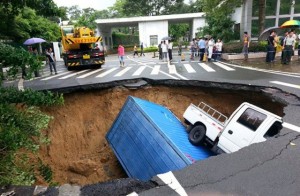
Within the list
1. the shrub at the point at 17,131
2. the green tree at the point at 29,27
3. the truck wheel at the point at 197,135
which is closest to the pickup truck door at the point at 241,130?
the truck wheel at the point at 197,135

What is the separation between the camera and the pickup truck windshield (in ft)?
20.6

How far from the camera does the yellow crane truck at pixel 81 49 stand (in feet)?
63.0

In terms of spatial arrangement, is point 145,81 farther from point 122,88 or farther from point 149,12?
point 149,12


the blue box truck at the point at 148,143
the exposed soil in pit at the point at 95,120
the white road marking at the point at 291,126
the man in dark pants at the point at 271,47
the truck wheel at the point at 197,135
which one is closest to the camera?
the white road marking at the point at 291,126

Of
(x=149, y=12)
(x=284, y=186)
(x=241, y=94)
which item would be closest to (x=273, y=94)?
(x=241, y=94)

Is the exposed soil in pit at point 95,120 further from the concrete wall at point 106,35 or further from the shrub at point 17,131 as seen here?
the concrete wall at point 106,35

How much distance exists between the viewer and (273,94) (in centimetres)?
836

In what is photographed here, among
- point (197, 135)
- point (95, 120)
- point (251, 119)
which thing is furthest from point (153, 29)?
point (251, 119)

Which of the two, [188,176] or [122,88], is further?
[122,88]

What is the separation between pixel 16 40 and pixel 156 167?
20979mm

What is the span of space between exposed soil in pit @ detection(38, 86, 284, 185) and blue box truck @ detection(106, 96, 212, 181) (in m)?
1.48

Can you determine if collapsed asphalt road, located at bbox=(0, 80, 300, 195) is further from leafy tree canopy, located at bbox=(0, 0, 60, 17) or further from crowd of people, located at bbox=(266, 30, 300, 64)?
crowd of people, located at bbox=(266, 30, 300, 64)

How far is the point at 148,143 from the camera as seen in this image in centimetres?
676

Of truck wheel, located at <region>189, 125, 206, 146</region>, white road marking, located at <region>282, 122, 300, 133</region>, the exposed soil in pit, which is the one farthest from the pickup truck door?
the exposed soil in pit
